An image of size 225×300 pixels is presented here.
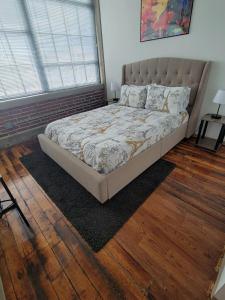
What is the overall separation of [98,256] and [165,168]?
1.40 metres

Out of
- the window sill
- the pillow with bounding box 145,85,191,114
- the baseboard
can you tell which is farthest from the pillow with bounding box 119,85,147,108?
the baseboard

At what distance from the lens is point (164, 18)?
262cm

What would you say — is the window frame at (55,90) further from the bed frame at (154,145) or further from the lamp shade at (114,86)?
the bed frame at (154,145)

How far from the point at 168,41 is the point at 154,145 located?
6.58 feet

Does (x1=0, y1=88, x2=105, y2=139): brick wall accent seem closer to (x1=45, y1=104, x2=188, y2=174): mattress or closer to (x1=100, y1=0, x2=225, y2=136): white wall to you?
(x1=100, y1=0, x2=225, y2=136): white wall

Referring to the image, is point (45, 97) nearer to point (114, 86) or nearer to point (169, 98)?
point (114, 86)

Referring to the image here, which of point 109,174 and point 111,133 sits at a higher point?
point 111,133

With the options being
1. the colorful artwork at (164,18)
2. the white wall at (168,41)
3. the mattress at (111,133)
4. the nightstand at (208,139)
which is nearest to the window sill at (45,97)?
the white wall at (168,41)

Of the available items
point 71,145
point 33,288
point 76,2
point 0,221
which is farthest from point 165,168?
point 76,2

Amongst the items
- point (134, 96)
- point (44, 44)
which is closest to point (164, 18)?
point (134, 96)

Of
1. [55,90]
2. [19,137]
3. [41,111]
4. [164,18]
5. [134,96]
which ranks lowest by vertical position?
[19,137]

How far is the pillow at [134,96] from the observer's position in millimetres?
2924

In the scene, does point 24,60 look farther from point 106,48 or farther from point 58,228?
point 58,228

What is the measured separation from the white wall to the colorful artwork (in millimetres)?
86
